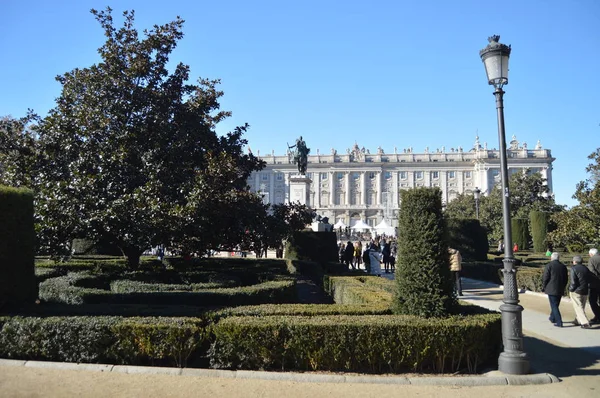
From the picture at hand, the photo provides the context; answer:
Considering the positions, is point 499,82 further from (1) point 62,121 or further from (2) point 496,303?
(1) point 62,121

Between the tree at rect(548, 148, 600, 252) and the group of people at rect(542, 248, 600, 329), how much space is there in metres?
4.84

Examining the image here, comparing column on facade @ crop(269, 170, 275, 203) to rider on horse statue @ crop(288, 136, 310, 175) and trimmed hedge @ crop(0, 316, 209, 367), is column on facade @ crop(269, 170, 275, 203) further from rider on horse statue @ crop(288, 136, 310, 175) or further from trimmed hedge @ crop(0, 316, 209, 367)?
trimmed hedge @ crop(0, 316, 209, 367)

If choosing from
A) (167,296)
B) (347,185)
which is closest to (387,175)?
(347,185)

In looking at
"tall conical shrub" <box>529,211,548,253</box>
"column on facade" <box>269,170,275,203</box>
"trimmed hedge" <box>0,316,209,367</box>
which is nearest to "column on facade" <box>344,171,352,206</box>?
"column on facade" <box>269,170,275,203</box>

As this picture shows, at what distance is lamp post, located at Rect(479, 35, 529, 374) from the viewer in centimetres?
562

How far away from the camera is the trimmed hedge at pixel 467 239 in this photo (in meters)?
20.6

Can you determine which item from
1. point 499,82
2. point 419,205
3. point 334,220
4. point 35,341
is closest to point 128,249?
point 35,341

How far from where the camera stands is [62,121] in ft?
37.9

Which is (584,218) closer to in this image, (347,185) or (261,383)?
(261,383)

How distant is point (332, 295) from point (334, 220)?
8752 centimetres

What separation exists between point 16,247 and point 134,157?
5.06 metres

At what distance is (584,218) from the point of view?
13445 mm

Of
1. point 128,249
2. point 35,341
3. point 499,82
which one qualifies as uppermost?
point 499,82

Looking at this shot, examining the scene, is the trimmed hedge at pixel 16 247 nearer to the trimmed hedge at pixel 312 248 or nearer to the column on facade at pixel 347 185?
the trimmed hedge at pixel 312 248
